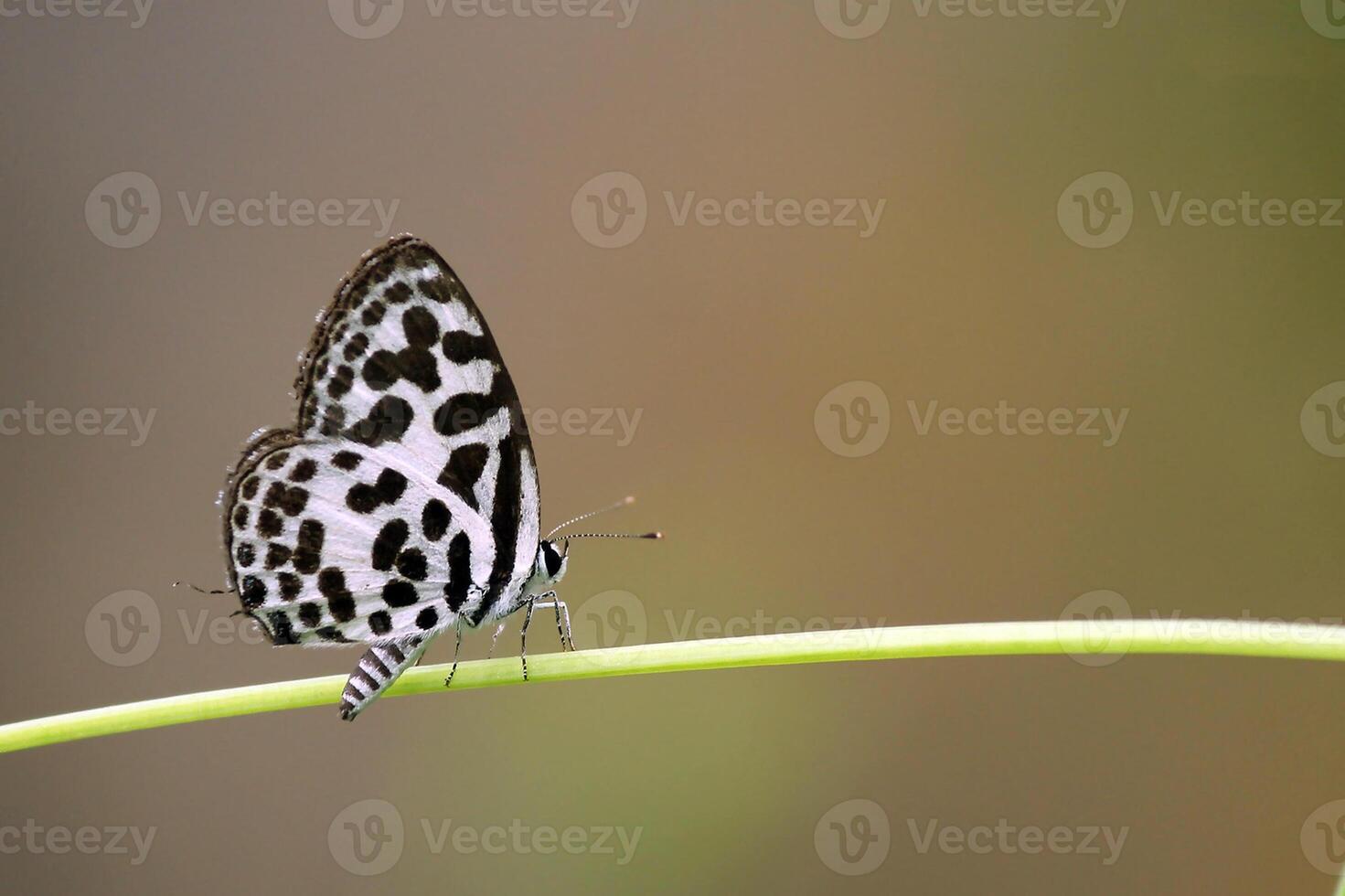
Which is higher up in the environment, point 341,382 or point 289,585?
point 341,382

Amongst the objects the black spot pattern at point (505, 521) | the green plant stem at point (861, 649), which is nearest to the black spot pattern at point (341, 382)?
the black spot pattern at point (505, 521)

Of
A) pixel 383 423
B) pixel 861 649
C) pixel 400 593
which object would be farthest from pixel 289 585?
pixel 861 649

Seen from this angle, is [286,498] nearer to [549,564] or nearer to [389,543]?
[389,543]

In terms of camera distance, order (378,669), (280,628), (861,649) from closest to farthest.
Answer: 1. (861,649)
2. (378,669)
3. (280,628)

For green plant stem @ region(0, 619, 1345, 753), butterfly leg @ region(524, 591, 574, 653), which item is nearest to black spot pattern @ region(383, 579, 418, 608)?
butterfly leg @ region(524, 591, 574, 653)

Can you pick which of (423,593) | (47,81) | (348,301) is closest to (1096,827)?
(423,593)

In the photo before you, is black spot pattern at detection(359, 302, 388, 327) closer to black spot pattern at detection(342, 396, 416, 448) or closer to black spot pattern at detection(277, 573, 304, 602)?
black spot pattern at detection(342, 396, 416, 448)
